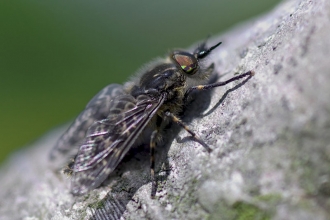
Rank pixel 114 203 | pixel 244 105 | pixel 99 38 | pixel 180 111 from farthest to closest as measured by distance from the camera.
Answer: pixel 99 38, pixel 180 111, pixel 114 203, pixel 244 105

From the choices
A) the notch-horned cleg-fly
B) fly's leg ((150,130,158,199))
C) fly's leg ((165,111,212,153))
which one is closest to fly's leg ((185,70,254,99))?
the notch-horned cleg-fly

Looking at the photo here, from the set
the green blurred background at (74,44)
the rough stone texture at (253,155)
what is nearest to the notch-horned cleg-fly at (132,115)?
the rough stone texture at (253,155)

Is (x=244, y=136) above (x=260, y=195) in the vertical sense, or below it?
above

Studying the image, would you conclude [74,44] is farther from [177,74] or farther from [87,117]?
[177,74]

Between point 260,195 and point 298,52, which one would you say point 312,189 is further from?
point 298,52

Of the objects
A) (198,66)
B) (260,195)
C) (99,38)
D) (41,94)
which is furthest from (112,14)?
(260,195)

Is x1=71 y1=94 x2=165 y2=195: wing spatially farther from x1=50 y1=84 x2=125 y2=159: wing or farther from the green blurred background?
the green blurred background

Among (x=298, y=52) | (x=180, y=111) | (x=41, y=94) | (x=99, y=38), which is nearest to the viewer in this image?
(x=298, y=52)

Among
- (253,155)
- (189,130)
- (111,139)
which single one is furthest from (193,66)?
(253,155)
